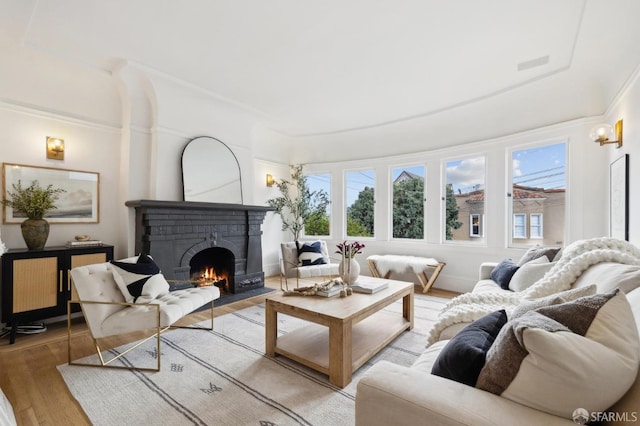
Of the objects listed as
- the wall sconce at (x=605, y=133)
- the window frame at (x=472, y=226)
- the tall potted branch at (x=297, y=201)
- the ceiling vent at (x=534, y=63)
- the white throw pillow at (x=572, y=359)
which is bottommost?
the white throw pillow at (x=572, y=359)

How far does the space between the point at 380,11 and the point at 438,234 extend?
141 inches

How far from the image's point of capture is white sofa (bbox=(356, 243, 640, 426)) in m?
0.87

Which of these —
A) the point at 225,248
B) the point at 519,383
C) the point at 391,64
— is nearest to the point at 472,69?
the point at 391,64

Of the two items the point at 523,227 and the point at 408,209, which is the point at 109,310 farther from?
the point at 523,227

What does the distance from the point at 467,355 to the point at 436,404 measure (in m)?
0.24

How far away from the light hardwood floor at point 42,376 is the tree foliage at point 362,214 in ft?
11.2

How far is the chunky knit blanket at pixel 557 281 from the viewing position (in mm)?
1894

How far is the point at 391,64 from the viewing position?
128 inches

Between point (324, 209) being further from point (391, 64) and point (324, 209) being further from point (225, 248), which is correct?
point (391, 64)

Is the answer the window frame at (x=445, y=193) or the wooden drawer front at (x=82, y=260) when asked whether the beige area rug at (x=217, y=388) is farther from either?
the window frame at (x=445, y=193)

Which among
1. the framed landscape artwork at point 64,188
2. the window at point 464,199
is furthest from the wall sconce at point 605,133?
the framed landscape artwork at point 64,188

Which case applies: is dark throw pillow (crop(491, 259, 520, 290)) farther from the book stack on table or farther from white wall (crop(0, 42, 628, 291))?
the book stack on table

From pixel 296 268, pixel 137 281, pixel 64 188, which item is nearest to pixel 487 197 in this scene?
pixel 296 268

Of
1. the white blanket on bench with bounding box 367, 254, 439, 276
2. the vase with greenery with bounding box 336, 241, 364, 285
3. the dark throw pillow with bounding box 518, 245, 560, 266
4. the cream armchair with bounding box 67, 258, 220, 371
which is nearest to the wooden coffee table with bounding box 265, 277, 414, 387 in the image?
the vase with greenery with bounding box 336, 241, 364, 285
